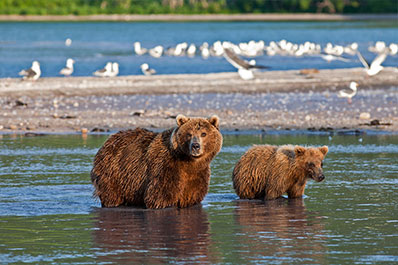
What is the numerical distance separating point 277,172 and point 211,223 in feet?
5.83

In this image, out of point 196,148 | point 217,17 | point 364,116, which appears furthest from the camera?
point 217,17

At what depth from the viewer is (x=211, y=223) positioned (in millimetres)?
9148

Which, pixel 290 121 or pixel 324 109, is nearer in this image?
pixel 290 121

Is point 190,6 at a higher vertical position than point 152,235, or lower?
higher

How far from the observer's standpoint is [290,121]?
18656 millimetres

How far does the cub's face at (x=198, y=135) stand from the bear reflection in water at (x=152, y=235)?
0.68 metres

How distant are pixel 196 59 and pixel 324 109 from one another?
24.3 m

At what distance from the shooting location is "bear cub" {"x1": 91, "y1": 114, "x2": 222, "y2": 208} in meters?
9.68

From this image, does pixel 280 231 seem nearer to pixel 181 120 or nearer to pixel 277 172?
pixel 181 120

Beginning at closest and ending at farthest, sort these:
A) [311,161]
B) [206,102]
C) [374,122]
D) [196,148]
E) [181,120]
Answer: [196,148], [181,120], [311,161], [374,122], [206,102]

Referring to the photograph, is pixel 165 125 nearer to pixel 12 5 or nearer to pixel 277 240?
pixel 277 240

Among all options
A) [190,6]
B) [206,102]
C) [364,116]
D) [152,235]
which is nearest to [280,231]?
[152,235]

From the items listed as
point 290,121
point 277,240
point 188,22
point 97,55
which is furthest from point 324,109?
point 188,22

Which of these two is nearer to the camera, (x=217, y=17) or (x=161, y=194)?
(x=161, y=194)
